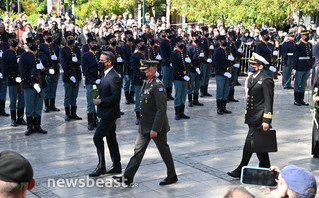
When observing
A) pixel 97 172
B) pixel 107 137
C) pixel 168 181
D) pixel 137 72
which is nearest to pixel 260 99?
pixel 168 181

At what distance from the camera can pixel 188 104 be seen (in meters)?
14.8

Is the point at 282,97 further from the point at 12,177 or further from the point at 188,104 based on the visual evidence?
the point at 12,177

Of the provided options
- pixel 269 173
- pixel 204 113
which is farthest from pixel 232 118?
pixel 269 173

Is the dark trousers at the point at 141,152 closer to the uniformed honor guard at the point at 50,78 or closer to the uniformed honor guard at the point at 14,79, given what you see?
the uniformed honor guard at the point at 14,79

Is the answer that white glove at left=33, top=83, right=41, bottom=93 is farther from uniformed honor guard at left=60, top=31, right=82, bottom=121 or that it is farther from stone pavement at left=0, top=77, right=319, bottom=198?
uniformed honor guard at left=60, top=31, right=82, bottom=121

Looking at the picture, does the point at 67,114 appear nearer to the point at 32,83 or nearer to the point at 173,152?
the point at 32,83

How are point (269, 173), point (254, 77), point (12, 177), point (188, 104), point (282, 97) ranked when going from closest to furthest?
point (12, 177), point (269, 173), point (254, 77), point (188, 104), point (282, 97)

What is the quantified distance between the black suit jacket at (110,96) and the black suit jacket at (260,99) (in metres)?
2.07

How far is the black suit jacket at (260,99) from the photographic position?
316 inches

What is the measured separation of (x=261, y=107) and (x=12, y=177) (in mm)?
5692

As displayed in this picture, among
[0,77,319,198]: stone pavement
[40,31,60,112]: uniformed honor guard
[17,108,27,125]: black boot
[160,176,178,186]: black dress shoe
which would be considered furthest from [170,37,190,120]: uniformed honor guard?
[160,176,178,186]: black dress shoe

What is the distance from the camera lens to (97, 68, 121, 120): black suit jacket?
8.26 meters

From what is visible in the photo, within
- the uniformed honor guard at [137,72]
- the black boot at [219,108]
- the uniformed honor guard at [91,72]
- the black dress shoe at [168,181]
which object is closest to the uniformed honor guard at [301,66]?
the black boot at [219,108]

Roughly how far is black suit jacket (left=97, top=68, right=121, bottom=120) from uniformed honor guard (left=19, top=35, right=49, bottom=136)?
3055 millimetres
